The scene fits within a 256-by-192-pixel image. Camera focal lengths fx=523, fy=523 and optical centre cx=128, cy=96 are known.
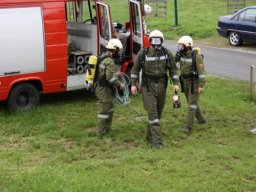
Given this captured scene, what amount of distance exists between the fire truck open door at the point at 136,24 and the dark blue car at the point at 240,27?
954cm

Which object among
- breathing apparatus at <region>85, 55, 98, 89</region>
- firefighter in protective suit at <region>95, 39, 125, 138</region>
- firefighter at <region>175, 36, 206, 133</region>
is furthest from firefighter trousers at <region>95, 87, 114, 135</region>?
firefighter at <region>175, 36, 206, 133</region>

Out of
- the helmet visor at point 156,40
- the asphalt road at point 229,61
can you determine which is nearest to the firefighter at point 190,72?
the helmet visor at point 156,40

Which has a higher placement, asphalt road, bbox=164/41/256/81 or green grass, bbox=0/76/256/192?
asphalt road, bbox=164/41/256/81

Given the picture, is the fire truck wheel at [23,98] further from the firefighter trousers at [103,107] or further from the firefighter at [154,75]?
the firefighter at [154,75]

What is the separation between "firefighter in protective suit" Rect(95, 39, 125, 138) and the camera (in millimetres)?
8883

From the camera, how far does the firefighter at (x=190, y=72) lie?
9336 mm

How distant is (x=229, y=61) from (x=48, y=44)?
9.16m

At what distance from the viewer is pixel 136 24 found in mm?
12031

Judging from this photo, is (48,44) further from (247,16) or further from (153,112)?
(247,16)

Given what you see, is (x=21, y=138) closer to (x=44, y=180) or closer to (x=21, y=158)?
(x=21, y=158)

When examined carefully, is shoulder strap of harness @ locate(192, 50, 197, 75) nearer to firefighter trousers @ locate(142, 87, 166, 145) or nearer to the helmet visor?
firefighter trousers @ locate(142, 87, 166, 145)

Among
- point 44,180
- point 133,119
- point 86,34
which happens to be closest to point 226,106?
point 133,119

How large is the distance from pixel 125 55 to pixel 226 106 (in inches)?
101

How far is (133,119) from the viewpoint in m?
10.4
